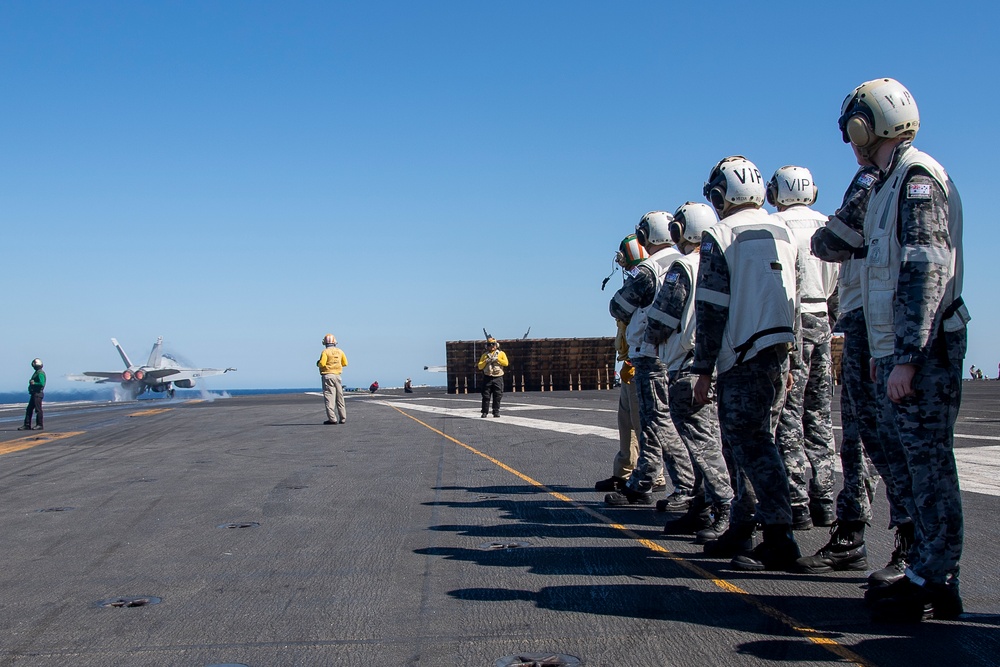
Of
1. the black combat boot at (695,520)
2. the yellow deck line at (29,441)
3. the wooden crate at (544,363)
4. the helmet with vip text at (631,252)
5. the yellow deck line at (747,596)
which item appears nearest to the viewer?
the yellow deck line at (747,596)

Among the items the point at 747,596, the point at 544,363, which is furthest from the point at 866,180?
the point at 544,363

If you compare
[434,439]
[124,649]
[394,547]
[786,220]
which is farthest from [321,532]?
[434,439]

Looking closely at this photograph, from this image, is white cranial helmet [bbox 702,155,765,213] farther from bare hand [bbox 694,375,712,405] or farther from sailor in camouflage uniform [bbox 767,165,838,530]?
bare hand [bbox 694,375,712,405]

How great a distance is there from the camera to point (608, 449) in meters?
11.9

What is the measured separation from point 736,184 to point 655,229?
1.80 m

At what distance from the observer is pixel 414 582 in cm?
467

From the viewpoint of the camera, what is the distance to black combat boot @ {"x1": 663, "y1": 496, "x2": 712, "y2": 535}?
230 inches

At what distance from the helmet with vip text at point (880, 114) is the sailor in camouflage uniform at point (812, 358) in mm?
1456

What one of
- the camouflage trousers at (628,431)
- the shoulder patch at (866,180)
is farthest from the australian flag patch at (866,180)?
the camouflage trousers at (628,431)

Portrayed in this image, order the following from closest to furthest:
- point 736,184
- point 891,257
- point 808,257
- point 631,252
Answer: point 891,257 < point 736,184 < point 808,257 < point 631,252

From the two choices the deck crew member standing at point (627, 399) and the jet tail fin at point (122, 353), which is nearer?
the deck crew member standing at point (627, 399)

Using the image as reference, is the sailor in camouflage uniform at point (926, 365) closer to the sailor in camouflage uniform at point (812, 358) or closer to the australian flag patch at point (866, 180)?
the australian flag patch at point (866, 180)

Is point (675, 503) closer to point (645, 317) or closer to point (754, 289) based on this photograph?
point (645, 317)

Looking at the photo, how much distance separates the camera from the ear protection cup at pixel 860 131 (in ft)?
13.5
